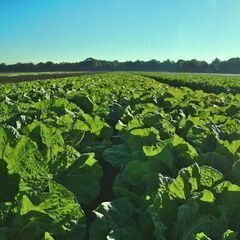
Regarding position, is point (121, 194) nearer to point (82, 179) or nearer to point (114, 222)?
point (82, 179)

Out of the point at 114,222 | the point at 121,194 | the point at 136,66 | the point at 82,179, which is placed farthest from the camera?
the point at 136,66

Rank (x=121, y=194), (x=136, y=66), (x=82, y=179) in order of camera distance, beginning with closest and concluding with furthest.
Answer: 1. (x=121, y=194)
2. (x=82, y=179)
3. (x=136, y=66)

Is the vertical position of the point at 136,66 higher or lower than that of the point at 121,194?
lower

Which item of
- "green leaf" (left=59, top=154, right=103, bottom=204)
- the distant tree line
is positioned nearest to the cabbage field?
"green leaf" (left=59, top=154, right=103, bottom=204)

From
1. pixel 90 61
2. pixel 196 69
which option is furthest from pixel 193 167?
pixel 90 61

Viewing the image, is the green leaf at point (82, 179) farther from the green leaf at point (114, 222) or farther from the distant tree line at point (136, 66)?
the distant tree line at point (136, 66)

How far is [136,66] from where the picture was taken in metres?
128

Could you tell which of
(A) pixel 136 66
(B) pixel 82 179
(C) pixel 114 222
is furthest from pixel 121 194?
(A) pixel 136 66

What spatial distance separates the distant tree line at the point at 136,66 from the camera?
117 meters

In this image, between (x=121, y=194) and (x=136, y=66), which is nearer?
(x=121, y=194)

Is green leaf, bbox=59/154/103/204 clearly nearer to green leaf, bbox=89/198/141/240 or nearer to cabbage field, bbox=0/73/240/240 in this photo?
cabbage field, bbox=0/73/240/240

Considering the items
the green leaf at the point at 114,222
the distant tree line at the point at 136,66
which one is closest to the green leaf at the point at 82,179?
the green leaf at the point at 114,222

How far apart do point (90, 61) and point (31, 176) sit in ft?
436

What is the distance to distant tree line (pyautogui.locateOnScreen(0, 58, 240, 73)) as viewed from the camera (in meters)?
117
